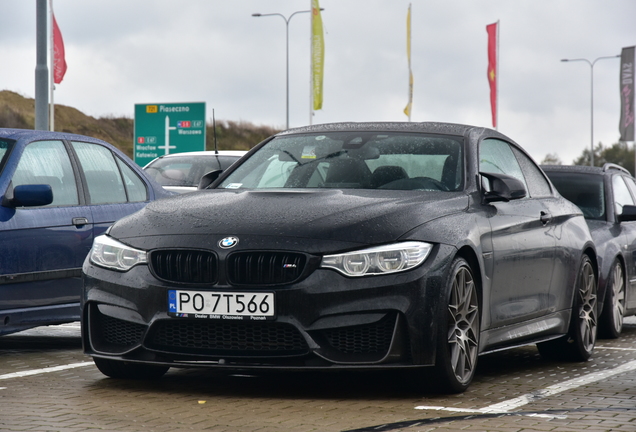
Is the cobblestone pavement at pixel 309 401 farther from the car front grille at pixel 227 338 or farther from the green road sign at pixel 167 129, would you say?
the green road sign at pixel 167 129

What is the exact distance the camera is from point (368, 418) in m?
5.75

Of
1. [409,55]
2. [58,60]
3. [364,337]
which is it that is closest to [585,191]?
[364,337]

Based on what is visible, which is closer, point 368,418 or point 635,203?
point 368,418

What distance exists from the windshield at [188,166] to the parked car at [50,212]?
21.5ft

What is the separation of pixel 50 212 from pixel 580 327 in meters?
3.82

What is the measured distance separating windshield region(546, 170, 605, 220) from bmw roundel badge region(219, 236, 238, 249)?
595 centimetres

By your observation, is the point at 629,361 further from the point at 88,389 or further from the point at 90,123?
the point at 90,123

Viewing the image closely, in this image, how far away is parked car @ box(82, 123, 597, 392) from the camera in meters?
6.18

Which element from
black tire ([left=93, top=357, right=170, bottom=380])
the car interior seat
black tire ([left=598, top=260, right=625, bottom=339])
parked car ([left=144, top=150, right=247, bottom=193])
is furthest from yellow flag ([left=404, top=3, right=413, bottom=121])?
A: black tire ([left=93, top=357, right=170, bottom=380])

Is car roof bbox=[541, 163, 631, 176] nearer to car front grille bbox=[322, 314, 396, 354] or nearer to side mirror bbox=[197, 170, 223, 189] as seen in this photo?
side mirror bbox=[197, 170, 223, 189]

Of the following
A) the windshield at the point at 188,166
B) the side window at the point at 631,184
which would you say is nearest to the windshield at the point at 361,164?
the side window at the point at 631,184

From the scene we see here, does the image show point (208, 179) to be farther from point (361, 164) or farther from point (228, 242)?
point (228, 242)

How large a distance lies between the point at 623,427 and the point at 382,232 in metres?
1.53

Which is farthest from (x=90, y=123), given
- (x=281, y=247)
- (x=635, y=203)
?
(x=281, y=247)
